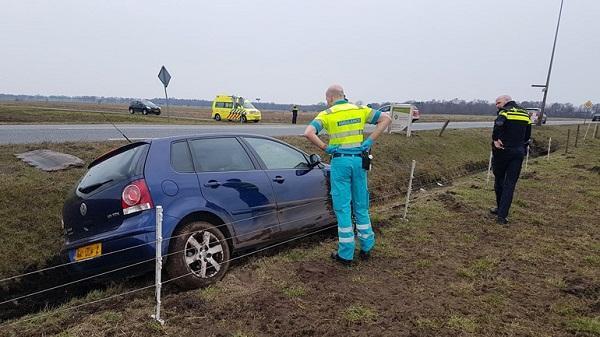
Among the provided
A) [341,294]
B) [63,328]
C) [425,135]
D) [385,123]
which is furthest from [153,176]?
[425,135]

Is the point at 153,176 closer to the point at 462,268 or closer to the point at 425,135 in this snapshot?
the point at 462,268

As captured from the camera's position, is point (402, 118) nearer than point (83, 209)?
No

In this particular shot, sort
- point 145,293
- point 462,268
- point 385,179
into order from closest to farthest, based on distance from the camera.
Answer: point 145,293 < point 462,268 < point 385,179

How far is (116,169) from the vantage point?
449cm

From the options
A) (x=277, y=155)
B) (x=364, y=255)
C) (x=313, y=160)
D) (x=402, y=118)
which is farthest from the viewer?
(x=402, y=118)

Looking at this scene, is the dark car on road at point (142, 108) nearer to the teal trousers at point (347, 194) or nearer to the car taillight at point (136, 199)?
the car taillight at point (136, 199)

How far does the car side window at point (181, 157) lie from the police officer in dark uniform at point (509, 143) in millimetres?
4935

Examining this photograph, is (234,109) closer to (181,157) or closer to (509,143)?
(509,143)

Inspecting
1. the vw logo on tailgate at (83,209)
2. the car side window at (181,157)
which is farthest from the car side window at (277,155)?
the vw logo on tailgate at (83,209)

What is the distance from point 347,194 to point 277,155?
1221 millimetres

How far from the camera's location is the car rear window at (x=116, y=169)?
4.32 metres

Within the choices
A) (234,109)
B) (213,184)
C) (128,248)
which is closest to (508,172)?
(213,184)

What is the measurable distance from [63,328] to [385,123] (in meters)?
3.66

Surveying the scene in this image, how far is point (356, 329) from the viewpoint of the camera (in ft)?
11.3
